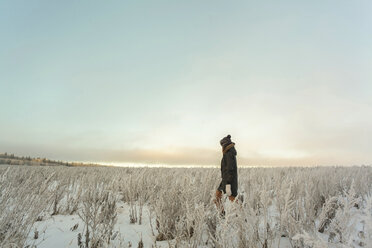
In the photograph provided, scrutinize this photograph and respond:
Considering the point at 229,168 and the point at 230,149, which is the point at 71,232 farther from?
the point at 230,149

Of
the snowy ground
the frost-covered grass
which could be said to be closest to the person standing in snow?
the frost-covered grass

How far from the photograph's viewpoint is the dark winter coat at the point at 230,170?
6.02 metres

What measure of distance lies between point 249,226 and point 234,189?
2.71 metres

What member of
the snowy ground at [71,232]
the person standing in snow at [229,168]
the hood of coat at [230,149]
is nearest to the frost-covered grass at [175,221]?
the snowy ground at [71,232]

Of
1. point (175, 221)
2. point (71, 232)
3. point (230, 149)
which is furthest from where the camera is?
point (230, 149)

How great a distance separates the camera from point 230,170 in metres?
6.04

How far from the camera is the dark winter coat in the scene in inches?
237

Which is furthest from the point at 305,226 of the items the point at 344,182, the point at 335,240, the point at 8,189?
the point at 344,182

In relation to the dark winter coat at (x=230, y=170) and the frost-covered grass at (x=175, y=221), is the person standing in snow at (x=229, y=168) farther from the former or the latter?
the frost-covered grass at (x=175, y=221)

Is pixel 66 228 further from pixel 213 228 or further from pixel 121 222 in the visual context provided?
pixel 213 228

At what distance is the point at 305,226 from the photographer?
418 cm

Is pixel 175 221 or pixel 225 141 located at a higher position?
pixel 225 141

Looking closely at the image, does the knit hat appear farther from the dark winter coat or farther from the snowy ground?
the snowy ground

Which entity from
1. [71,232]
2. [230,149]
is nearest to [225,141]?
[230,149]
